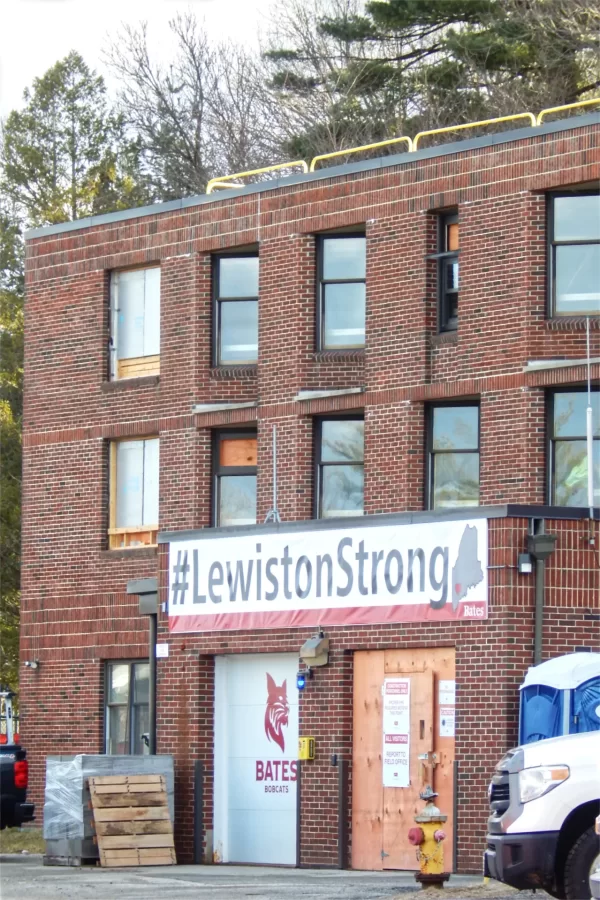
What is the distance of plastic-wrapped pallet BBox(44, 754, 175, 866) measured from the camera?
81.4 ft

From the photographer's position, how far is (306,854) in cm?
2552

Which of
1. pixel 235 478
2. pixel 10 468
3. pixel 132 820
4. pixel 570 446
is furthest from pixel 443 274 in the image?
pixel 10 468

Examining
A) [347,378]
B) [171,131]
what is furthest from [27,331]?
[171,131]

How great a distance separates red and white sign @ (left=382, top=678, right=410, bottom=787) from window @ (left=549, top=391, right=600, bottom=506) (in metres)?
4.23

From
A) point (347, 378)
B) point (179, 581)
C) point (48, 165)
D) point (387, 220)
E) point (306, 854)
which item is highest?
point (48, 165)

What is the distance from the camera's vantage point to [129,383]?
3238 centimetres

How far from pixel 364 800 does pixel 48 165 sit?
31.1 metres

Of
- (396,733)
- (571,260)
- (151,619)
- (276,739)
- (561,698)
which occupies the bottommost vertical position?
(276,739)

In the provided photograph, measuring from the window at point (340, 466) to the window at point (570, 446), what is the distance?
11.0 feet

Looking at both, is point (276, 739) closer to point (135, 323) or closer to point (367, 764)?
point (367, 764)

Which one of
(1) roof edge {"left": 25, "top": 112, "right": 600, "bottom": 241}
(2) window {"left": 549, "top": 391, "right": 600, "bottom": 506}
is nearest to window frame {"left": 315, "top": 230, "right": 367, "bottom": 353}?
(1) roof edge {"left": 25, "top": 112, "right": 600, "bottom": 241}

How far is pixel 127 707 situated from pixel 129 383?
5274 millimetres

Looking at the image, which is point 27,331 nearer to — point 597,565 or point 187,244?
point 187,244

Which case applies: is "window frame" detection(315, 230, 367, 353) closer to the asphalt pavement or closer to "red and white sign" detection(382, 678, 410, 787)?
"red and white sign" detection(382, 678, 410, 787)
